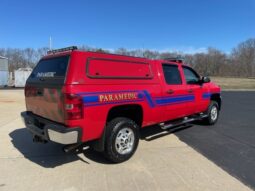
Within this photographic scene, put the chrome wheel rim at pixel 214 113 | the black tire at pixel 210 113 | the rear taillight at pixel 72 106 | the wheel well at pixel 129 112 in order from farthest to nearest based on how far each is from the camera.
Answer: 1. the chrome wheel rim at pixel 214 113
2. the black tire at pixel 210 113
3. the wheel well at pixel 129 112
4. the rear taillight at pixel 72 106

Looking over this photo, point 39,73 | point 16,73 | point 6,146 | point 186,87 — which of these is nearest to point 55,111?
point 39,73

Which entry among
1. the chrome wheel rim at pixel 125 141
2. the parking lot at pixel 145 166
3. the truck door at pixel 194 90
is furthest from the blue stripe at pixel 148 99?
the parking lot at pixel 145 166

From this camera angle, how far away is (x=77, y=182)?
12.6 ft

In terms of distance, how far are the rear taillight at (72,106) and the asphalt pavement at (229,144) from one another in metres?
2.76

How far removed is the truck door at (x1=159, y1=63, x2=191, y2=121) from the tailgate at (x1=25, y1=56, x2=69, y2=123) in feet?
7.08

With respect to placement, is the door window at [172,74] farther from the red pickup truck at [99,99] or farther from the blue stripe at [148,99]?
the blue stripe at [148,99]

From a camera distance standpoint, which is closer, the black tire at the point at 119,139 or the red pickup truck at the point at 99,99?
the red pickup truck at the point at 99,99

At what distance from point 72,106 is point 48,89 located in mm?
711

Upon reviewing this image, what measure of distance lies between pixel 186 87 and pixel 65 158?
3460mm

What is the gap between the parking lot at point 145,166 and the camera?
3787 millimetres

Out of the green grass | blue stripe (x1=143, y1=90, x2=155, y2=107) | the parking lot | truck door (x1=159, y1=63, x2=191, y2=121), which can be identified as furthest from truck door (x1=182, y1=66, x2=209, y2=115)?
the green grass

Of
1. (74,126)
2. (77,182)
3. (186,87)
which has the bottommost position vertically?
(77,182)

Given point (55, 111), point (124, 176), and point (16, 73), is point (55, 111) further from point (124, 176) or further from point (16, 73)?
point (16, 73)

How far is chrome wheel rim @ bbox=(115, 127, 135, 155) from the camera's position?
4619mm
